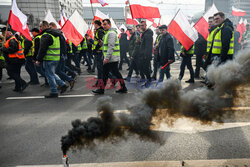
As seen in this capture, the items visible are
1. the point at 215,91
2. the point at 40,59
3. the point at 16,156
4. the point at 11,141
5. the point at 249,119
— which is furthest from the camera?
the point at 40,59

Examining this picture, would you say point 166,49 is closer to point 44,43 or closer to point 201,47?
point 201,47

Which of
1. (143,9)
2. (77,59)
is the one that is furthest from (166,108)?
(77,59)

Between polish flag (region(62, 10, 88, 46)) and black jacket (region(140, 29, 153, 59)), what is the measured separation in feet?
8.68

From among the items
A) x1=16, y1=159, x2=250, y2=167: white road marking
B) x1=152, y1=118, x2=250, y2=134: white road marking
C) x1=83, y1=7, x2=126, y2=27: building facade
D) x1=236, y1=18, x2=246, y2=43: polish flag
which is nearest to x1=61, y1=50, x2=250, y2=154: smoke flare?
x1=16, y1=159, x2=250, y2=167: white road marking

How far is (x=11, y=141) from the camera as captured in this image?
3.06 meters

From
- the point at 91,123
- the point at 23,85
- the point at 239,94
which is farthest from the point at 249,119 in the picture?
the point at 23,85

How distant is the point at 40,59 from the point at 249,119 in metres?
5.10

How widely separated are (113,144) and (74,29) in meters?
6.21

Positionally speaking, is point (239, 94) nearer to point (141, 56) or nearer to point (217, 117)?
point (217, 117)

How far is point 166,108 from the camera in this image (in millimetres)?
2178

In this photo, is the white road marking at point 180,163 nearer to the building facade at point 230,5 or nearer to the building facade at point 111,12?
the building facade at point 230,5

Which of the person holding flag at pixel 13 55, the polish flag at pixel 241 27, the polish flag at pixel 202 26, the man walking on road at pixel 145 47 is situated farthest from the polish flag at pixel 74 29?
the polish flag at pixel 241 27

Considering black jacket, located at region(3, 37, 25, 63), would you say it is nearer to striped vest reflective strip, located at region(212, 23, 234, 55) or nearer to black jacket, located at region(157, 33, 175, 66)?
black jacket, located at region(157, 33, 175, 66)

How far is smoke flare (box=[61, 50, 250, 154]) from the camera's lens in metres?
1.97
